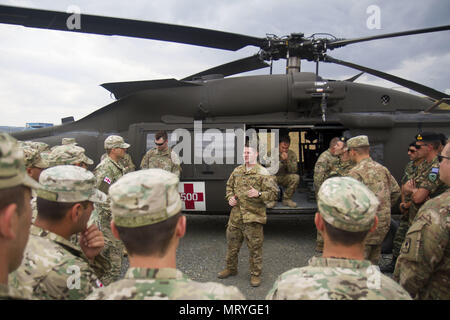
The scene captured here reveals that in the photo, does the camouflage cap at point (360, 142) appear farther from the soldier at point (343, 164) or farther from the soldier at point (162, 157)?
the soldier at point (162, 157)

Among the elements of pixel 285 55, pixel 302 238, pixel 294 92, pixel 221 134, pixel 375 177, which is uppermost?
pixel 285 55

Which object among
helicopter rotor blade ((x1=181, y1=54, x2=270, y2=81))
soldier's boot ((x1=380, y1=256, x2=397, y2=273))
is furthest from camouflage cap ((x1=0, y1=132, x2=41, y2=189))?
helicopter rotor blade ((x1=181, y1=54, x2=270, y2=81))

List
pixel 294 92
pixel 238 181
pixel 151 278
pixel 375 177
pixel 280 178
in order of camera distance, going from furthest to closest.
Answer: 1. pixel 280 178
2. pixel 294 92
3. pixel 238 181
4. pixel 375 177
5. pixel 151 278

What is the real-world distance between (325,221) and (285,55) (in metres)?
A: 4.72

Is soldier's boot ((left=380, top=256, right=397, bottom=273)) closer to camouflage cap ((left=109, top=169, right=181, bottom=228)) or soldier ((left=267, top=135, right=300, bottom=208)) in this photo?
soldier ((left=267, top=135, right=300, bottom=208))

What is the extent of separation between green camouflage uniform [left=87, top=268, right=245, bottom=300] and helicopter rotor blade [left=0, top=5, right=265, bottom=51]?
4.04 metres

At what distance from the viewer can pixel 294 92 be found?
518 centimetres

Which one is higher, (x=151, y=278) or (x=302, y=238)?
(x=151, y=278)

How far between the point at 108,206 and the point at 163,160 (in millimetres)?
1624

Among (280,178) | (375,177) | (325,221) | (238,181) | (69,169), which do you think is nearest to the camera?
→ (325,221)

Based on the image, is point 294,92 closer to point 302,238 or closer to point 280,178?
point 280,178

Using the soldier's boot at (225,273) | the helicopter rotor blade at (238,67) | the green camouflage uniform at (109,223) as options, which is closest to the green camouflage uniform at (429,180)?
the soldier's boot at (225,273)

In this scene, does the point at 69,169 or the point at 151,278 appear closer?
the point at 151,278
